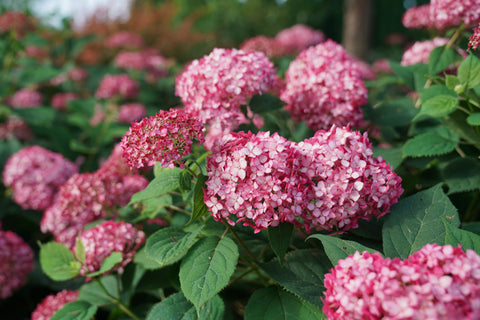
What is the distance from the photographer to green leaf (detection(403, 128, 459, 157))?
1406mm

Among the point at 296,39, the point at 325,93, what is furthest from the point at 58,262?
the point at 296,39

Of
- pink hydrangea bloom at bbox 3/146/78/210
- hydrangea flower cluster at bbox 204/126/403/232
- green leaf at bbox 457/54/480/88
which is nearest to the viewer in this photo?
hydrangea flower cluster at bbox 204/126/403/232

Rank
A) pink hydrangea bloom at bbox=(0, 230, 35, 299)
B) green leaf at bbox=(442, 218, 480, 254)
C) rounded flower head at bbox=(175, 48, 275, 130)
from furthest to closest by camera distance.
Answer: pink hydrangea bloom at bbox=(0, 230, 35, 299) < rounded flower head at bbox=(175, 48, 275, 130) < green leaf at bbox=(442, 218, 480, 254)

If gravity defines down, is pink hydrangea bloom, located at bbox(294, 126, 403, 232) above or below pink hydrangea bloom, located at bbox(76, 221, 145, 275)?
above

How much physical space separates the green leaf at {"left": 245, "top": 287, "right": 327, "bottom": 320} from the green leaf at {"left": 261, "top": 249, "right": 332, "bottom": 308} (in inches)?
2.3

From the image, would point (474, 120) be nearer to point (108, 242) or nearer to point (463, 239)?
point (463, 239)

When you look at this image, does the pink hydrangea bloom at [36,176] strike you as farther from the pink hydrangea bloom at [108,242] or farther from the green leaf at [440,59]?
the green leaf at [440,59]

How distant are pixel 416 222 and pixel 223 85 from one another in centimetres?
79

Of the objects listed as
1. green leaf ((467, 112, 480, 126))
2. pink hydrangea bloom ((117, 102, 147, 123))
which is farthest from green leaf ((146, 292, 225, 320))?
pink hydrangea bloom ((117, 102, 147, 123))

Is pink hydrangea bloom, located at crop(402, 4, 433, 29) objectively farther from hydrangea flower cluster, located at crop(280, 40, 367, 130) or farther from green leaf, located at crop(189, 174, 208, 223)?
green leaf, located at crop(189, 174, 208, 223)

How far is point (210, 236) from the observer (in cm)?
122

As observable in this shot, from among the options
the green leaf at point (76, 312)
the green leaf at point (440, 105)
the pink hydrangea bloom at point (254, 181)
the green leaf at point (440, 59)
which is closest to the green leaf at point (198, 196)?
the pink hydrangea bloom at point (254, 181)

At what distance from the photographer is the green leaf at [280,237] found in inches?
42.9

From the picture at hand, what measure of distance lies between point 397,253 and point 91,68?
4364mm
